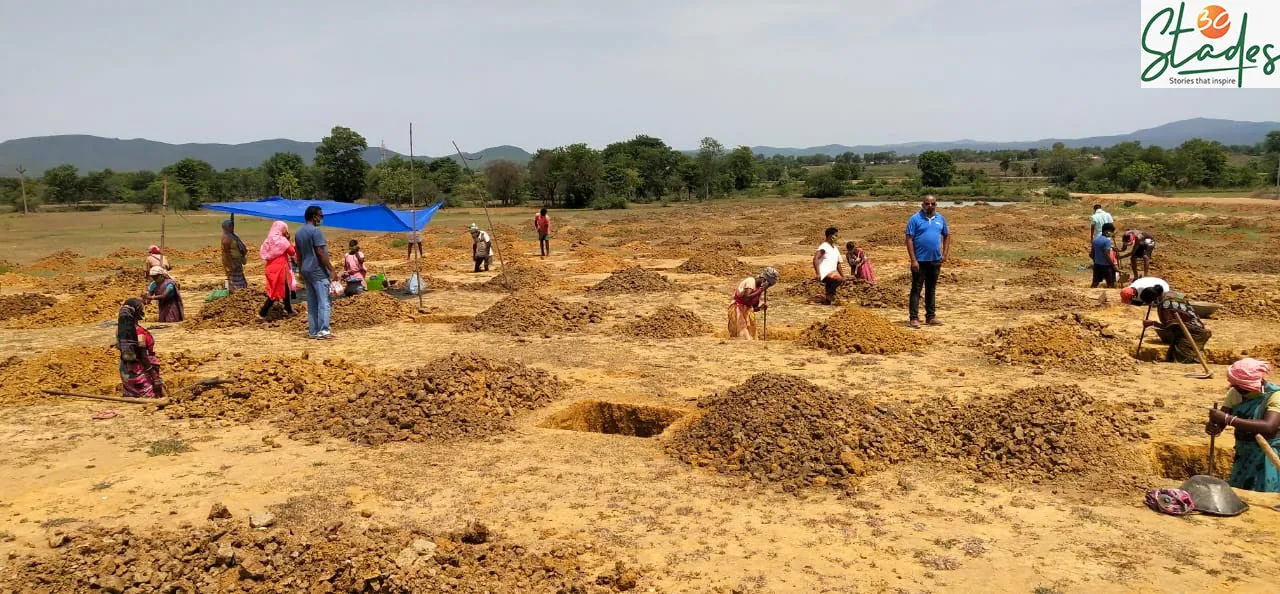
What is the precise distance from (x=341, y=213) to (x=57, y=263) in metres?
13.6

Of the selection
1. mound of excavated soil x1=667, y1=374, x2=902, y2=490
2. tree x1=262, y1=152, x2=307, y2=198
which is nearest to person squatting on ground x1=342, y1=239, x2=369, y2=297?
mound of excavated soil x1=667, y1=374, x2=902, y2=490

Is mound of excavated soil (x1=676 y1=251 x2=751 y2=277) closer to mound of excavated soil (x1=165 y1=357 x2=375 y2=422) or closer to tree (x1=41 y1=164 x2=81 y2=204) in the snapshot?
mound of excavated soil (x1=165 y1=357 x2=375 y2=422)

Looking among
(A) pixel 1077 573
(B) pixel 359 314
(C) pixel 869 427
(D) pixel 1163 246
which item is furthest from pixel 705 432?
(D) pixel 1163 246

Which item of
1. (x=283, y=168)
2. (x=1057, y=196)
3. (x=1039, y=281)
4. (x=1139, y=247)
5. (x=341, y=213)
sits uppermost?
(x=283, y=168)

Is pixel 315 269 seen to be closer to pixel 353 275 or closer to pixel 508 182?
pixel 353 275

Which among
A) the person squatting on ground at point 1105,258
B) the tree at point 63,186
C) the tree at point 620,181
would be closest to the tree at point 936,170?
the tree at point 620,181

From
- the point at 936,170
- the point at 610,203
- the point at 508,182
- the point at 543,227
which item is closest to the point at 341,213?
the point at 543,227

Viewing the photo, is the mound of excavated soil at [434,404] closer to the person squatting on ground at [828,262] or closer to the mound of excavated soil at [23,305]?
the person squatting on ground at [828,262]

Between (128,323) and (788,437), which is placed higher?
(128,323)

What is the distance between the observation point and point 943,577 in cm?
435

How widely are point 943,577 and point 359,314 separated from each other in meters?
10.0

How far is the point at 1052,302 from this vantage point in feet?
41.6

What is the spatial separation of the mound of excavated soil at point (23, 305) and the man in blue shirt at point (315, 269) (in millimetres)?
5997

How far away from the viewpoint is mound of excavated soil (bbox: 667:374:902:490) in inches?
232
